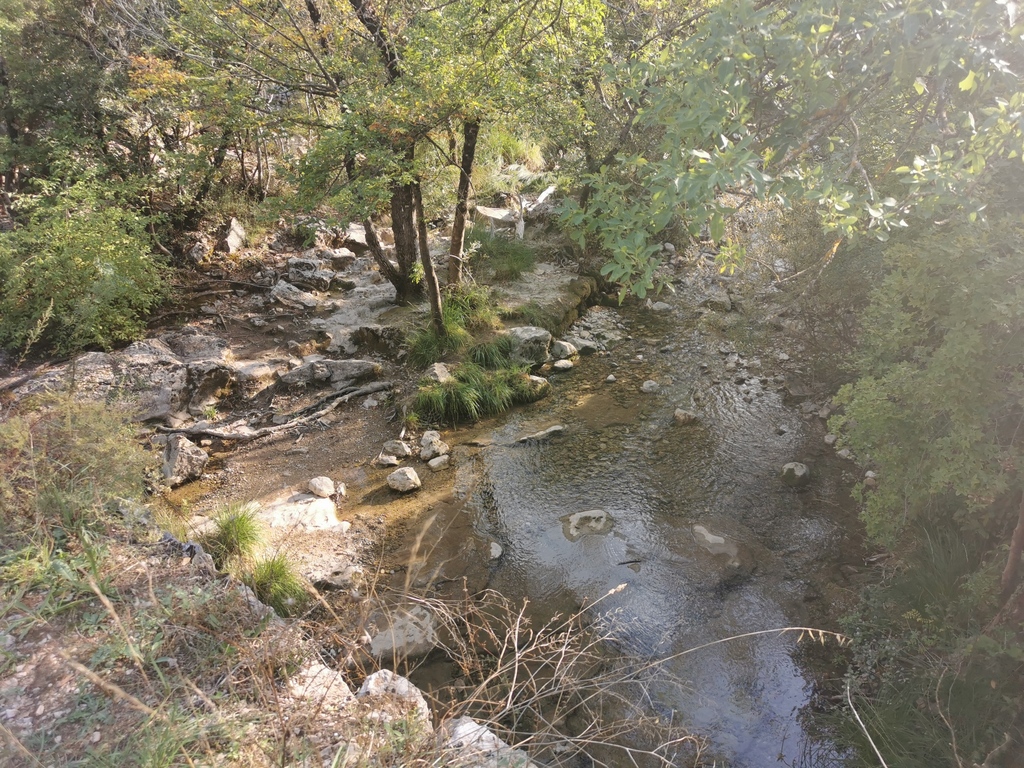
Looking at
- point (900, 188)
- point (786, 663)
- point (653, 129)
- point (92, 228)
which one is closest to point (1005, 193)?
point (900, 188)

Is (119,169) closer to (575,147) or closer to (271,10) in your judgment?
(271,10)

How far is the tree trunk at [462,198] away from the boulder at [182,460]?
397cm

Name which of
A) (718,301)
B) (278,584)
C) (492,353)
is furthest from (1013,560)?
(718,301)

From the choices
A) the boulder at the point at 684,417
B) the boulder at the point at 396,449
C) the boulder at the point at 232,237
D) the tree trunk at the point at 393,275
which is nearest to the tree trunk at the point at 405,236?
the tree trunk at the point at 393,275

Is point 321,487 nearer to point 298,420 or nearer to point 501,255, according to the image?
point 298,420

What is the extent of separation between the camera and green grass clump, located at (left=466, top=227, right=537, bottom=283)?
380 inches

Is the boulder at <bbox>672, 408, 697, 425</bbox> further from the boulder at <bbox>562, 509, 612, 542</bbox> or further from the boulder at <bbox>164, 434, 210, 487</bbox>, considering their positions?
the boulder at <bbox>164, 434, 210, 487</bbox>

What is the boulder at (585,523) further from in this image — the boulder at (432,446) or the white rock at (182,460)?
the white rock at (182,460)

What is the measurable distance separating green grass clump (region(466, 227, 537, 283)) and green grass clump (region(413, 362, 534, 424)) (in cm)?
287

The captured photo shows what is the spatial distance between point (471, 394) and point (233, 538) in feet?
10.2

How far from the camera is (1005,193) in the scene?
290 cm

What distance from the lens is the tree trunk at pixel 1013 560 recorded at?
2719 millimetres

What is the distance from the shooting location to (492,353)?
24.8ft

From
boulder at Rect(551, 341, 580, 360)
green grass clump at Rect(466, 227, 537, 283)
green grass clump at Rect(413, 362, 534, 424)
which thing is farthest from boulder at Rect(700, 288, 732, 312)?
green grass clump at Rect(413, 362, 534, 424)
